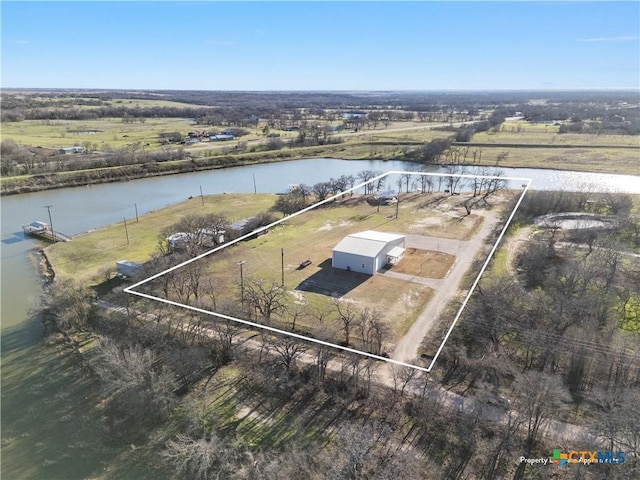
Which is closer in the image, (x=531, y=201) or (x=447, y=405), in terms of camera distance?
(x=447, y=405)

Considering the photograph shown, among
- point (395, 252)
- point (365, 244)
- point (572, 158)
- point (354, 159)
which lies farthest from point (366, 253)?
point (572, 158)

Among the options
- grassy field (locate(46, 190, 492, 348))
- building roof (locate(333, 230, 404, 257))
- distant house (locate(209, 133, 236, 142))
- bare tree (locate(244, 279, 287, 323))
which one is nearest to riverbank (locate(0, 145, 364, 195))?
distant house (locate(209, 133, 236, 142))

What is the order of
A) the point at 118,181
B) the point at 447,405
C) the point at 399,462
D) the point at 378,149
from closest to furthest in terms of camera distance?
the point at 399,462, the point at 447,405, the point at 118,181, the point at 378,149

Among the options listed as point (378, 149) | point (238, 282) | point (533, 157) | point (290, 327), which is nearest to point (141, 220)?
point (238, 282)

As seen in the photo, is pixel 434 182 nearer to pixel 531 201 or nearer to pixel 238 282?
pixel 531 201

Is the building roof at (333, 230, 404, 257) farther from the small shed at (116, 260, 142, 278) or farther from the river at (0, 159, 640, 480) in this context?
the river at (0, 159, 640, 480)

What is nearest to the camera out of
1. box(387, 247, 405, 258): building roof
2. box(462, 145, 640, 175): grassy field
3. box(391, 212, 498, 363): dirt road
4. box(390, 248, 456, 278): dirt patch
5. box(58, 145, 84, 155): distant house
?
box(391, 212, 498, 363): dirt road

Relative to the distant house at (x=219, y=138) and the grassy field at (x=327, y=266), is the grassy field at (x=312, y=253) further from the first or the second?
the distant house at (x=219, y=138)

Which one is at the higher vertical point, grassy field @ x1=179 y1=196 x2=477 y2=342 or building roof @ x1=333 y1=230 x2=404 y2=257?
building roof @ x1=333 y1=230 x2=404 y2=257

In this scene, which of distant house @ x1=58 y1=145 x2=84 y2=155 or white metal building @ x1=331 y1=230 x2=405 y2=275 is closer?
white metal building @ x1=331 y1=230 x2=405 y2=275
